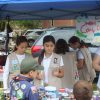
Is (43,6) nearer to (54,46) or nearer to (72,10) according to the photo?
(72,10)

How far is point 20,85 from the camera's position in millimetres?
4578

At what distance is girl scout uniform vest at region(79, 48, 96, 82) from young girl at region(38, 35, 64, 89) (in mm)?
1566

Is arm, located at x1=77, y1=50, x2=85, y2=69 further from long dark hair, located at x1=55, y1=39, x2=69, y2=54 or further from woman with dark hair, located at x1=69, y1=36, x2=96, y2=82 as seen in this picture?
long dark hair, located at x1=55, y1=39, x2=69, y2=54

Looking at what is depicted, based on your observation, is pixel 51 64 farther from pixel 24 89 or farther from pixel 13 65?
pixel 24 89

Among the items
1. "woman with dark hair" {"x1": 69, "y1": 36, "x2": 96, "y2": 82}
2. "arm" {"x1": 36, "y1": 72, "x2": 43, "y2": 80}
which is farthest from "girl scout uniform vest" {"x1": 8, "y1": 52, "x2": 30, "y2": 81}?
"woman with dark hair" {"x1": 69, "y1": 36, "x2": 96, "y2": 82}

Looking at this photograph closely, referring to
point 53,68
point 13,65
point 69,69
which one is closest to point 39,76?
point 53,68

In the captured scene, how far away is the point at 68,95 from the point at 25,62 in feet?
3.37

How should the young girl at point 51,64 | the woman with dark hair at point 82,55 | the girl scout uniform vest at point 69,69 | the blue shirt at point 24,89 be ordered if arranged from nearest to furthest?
the blue shirt at point 24,89, the young girl at point 51,64, the girl scout uniform vest at point 69,69, the woman with dark hair at point 82,55

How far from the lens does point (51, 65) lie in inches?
240

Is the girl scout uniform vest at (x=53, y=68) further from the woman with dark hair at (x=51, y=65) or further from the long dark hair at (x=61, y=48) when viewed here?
the long dark hair at (x=61, y=48)

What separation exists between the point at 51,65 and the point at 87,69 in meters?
1.86

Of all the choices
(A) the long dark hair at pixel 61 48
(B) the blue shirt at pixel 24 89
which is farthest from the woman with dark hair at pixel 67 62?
(B) the blue shirt at pixel 24 89

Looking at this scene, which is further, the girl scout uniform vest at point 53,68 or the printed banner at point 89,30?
the printed banner at point 89,30

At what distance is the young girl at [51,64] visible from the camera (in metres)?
6.05
